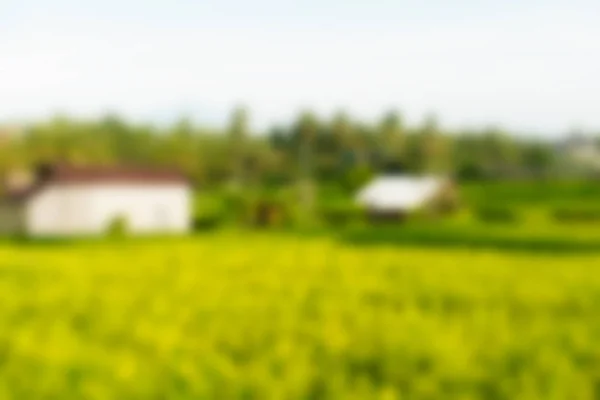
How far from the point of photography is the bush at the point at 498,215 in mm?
31188

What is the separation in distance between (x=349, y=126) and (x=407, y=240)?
33669 mm

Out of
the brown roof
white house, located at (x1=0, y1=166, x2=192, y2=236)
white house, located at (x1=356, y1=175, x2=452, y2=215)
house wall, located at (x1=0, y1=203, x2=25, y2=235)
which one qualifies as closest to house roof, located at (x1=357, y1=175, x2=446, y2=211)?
white house, located at (x1=356, y1=175, x2=452, y2=215)

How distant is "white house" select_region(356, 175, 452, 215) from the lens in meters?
37.4

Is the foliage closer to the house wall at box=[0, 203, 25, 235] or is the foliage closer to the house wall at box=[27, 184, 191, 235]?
the house wall at box=[27, 184, 191, 235]

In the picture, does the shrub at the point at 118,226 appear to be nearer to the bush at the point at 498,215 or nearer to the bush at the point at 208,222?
the bush at the point at 208,222

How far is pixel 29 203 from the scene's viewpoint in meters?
29.4

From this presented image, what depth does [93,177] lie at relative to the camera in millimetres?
29641

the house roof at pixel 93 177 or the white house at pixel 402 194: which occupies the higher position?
the house roof at pixel 93 177

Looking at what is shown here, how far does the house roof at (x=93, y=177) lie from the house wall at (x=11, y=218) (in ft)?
1.05

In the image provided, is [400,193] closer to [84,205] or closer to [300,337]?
[84,205]

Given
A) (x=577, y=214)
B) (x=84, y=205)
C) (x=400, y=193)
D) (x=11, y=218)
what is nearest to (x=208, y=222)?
(x=84, y=205)

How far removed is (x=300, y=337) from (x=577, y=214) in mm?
27766

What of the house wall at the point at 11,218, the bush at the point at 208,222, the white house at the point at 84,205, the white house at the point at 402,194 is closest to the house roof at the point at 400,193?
the white house at the point at 402,194

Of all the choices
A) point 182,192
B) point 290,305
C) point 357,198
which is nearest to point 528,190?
point 357,198
